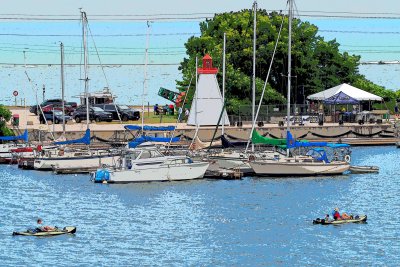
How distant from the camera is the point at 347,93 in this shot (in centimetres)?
16150

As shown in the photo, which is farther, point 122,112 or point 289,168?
point 122,112

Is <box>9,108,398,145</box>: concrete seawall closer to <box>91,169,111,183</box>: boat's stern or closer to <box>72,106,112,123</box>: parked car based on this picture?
<box>72,106,112,123</box>: parked car

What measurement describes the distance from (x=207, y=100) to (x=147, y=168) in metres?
36.5

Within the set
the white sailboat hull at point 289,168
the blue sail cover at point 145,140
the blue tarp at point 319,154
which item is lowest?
the white sailboat hull at point 289,168

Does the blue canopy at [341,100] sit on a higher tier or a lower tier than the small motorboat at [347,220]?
higher

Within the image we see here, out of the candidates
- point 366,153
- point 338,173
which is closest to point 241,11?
point 366,153

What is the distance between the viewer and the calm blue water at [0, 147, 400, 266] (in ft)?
276

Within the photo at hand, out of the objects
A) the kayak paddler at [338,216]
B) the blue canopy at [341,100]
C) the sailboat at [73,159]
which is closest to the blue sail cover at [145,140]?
the sailboat at [73,159]

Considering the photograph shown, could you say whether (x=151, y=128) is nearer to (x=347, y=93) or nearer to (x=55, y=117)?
(x=55, y=117)

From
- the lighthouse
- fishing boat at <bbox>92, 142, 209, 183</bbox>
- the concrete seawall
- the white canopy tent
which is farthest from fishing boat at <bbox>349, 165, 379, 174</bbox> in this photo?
the white canopy tent

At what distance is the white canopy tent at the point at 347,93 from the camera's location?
160500 millimetres

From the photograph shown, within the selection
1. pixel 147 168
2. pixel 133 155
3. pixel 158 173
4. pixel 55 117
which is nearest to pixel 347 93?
pixel 55 117

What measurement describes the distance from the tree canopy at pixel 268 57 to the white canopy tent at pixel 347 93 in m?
4.71

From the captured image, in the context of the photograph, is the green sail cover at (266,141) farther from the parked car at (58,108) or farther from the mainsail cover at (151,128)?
the parked car at (58,108)
